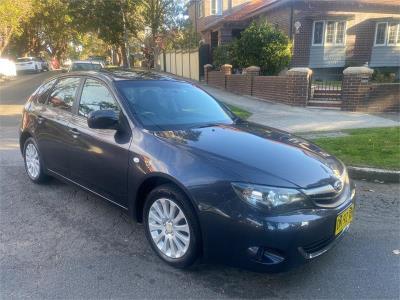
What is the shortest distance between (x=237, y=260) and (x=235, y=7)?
30.1 meters

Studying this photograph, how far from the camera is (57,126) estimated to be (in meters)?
4.57

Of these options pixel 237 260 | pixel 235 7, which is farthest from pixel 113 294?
pixel 235 7

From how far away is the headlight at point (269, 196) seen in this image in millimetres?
2768

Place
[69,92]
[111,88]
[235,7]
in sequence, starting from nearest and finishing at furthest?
[111,88] < [69,92] < [235,7]

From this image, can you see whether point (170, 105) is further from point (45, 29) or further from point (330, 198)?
point (45, 29)

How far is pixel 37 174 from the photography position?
5234 millimetres

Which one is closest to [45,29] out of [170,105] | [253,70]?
[253,70]

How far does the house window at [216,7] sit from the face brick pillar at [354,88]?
2111 cm

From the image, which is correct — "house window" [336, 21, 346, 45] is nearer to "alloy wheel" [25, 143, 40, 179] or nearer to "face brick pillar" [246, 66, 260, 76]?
"face brick pillar" [246, 66, 260, 76]

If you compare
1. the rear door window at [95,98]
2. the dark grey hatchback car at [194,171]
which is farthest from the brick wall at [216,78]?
the rear door window at [95,98]

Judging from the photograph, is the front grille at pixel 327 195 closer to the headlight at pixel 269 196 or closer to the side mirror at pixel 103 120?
the headlight at pixel 269 196

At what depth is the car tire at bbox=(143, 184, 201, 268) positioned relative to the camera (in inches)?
120

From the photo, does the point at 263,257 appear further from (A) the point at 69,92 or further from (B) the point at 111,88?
(A) the point at 69,92

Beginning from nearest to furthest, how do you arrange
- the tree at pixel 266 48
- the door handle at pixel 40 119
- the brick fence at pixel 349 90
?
the door handle at pixel 40 119 → the brick fence at pixel 349 90 → the tree at pixel 266 48
